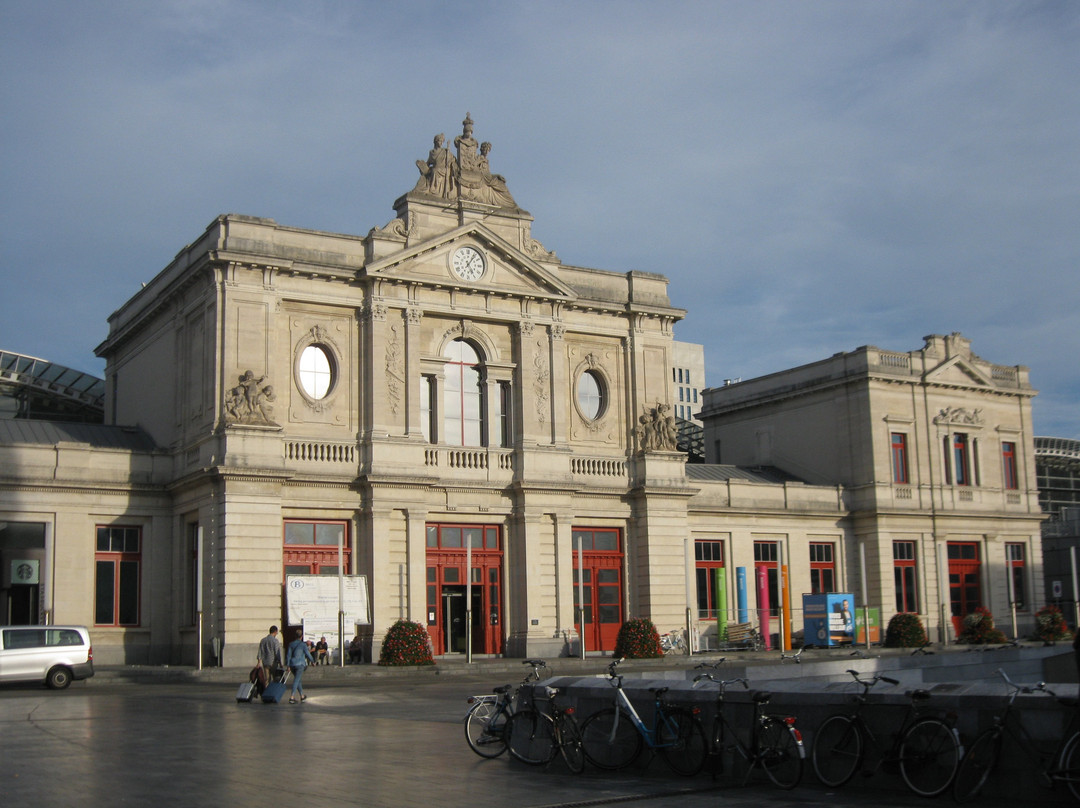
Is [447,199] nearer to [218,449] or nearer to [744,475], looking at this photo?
[218,449]

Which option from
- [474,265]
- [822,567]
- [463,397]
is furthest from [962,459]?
[474,265]

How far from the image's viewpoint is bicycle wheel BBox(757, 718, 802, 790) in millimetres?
13484

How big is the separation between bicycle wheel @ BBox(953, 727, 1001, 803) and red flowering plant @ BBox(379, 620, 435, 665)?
1006 inches

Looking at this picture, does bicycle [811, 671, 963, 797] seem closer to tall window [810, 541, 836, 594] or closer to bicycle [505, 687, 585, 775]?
bicycle [505, 687, 585, 775]

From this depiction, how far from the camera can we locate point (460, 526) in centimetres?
4184

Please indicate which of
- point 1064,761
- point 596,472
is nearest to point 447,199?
point 596,472

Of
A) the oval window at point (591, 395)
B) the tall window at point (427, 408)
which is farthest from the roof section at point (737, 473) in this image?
the tall window at point (427, 408)

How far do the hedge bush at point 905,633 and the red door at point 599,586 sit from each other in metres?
12.0

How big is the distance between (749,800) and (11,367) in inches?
1864

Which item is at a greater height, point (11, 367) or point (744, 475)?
point (11, 367)

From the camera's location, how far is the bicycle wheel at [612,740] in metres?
15.2

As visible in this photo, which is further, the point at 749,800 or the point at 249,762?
the point at 249,762

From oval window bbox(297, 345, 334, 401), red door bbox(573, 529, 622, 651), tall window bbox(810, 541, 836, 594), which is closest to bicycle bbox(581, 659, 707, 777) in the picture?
oval window bbox(297, 345, 334, 401)

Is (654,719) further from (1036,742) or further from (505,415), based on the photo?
(505,415)
